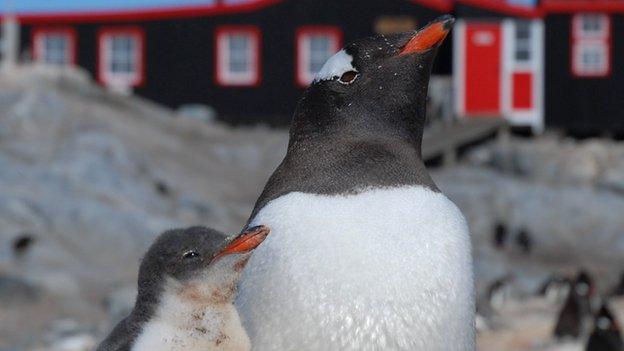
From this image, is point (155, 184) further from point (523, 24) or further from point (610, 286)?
point (523, 24)

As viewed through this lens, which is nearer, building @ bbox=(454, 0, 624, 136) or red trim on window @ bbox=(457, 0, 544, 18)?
building @ bbox=(454, 0, 624, 136)

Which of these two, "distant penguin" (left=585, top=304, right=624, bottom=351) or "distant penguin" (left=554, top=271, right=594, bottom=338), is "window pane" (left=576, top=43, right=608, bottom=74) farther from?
"distant penguin" (left=585, top=304, right=624, bottom=351)

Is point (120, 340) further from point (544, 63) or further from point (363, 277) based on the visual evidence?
point (544, 63)

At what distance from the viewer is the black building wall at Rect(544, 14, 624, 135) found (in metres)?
34.3

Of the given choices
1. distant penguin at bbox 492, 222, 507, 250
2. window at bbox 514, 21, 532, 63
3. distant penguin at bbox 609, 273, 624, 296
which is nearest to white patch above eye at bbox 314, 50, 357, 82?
distant penguin at bbox 609, 273, 624, 296

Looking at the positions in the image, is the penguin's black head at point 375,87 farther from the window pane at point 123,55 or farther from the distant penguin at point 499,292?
the window pane at point 123,55

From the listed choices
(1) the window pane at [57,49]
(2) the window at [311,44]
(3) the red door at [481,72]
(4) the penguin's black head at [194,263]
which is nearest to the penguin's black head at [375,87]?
(4) the penguin's black head at [194,263]

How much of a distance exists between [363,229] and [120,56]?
3312 centimetres

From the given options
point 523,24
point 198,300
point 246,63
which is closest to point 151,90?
point 246,63

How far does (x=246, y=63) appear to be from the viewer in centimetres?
3591

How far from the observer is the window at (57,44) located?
36531mm

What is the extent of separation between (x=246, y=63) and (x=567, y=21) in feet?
31.1

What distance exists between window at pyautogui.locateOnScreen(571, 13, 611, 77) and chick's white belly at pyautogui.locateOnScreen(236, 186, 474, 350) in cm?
3167

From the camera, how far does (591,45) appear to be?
35.2m
